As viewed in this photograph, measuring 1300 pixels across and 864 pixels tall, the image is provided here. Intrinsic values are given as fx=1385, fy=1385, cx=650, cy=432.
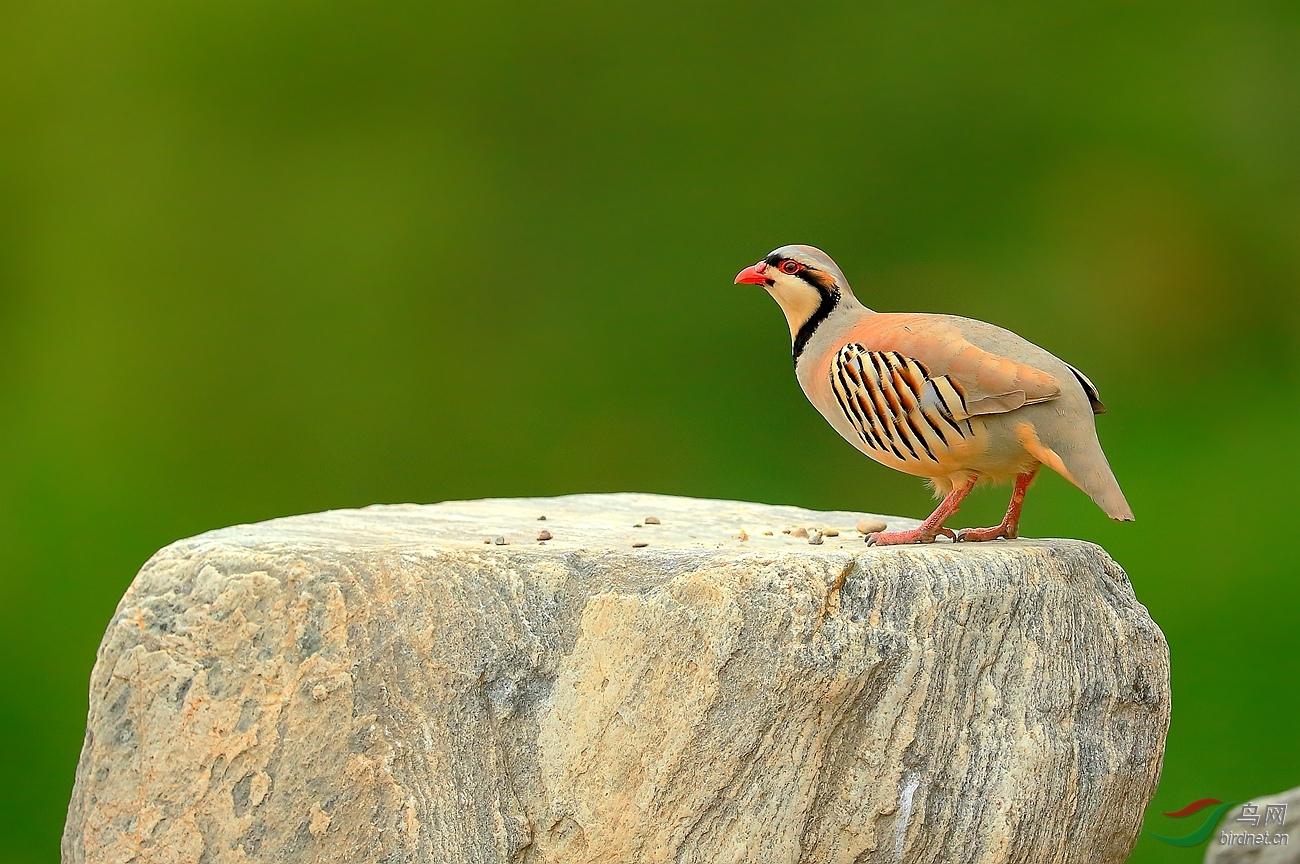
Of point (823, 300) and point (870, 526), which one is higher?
point (823, 300)

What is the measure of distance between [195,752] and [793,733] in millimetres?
1189

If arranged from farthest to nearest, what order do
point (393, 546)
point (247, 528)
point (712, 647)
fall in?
point (247, 528), point (393, 546), point (712, 647)

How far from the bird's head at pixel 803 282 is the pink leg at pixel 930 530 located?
54 cm

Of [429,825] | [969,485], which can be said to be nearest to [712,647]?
[429,825]

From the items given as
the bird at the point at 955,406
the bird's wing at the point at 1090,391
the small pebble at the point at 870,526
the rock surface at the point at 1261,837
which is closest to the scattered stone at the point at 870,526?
the small pebble at the point at 870,526

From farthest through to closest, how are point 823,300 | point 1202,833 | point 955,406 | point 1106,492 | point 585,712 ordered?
point 1202,833 → point 823,300 → point 955,406 → point 1106,492 → point 585,712

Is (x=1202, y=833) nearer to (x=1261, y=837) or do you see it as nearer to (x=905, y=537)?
(x=1261, y=837)

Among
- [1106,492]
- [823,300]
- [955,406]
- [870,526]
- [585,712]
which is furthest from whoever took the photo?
[870,526]

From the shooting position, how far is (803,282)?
11.1 ft

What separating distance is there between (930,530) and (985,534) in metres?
0.14

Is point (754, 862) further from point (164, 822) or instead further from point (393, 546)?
point (164, 822)

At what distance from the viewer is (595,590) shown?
2.76m

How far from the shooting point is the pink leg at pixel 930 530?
310 centimetres

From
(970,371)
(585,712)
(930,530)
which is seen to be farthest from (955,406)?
(585,712)
